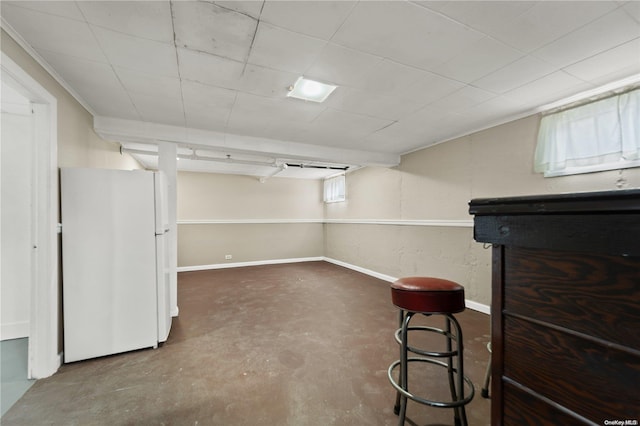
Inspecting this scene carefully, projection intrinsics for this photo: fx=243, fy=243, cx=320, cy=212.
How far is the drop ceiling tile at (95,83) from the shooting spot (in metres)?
1.84

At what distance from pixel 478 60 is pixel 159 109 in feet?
10.0

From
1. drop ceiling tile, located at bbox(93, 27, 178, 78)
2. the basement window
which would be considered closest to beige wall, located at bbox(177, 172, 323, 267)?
the basement window

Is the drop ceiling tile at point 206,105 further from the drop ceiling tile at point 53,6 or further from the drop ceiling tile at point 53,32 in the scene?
the drop ceiling tile at point 53,6

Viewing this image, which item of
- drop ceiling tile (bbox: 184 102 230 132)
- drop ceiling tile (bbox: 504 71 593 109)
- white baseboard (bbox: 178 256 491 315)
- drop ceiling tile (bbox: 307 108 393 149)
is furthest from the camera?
white baseboard (bbox: 178 256 491 315)

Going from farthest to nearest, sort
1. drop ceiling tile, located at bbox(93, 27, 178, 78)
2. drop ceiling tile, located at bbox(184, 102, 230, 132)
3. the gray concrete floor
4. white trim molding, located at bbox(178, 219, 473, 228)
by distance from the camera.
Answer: white trim molding, located at bbox(178, 219, 473, 228) → drop ceiling tile, located at bbox(184, 102, 230, 132) → the gray concrete floor → drop ceiling tile, located at bbox(93, 27, 178, 78)

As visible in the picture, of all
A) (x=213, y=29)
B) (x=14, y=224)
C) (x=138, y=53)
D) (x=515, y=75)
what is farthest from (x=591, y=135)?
(x=14, y=224)

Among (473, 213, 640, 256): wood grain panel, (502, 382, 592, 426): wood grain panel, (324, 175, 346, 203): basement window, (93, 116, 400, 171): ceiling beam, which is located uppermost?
(93, 116, 400, 171): ceiling beam

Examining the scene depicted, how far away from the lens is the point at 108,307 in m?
2.21

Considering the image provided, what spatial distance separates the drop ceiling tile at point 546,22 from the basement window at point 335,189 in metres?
4.67

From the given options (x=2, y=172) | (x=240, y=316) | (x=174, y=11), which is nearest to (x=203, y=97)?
(x=174, y=11)

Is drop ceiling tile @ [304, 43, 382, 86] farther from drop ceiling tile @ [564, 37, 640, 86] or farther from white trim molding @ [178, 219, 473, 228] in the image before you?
white trim molding @ [178, 219, 473, 228]

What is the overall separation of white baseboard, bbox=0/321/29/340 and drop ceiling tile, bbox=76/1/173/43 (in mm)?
3130

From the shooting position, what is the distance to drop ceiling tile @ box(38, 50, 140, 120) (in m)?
1.84

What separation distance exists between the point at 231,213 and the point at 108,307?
4.08 m
